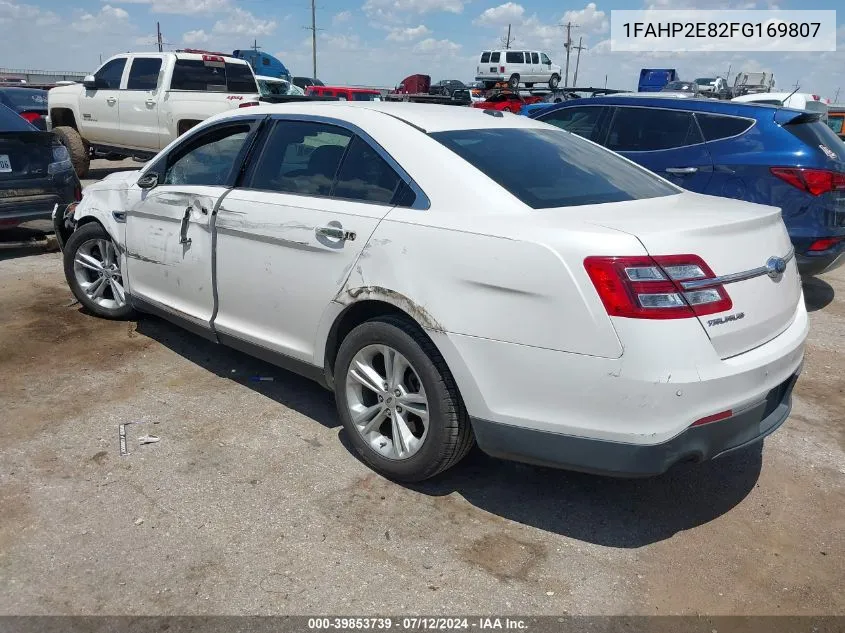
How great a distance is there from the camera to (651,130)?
6594 millimetres

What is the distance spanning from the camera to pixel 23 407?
399cm

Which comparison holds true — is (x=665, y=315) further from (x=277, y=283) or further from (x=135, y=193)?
(x=135, y=193)

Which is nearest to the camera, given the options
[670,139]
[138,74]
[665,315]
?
[665,315]

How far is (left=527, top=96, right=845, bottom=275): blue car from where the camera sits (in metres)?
5.64

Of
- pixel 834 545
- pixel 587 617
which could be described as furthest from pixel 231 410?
pixel 834 545

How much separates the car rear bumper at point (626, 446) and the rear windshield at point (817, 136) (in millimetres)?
3679

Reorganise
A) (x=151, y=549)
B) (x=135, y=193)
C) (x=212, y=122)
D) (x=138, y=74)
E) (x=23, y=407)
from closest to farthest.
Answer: (x=151, y=549) < (x=23, y=407) < (x=212, y=122) < (x=135, y=193) < (x=138, y=74)

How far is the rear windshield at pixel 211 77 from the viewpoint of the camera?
11.5 meters

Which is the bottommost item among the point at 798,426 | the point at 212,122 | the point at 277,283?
the point at 798,426

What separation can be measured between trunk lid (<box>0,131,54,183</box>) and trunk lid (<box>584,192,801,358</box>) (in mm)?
6170

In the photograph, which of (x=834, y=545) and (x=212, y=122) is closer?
(x=834, y=545)

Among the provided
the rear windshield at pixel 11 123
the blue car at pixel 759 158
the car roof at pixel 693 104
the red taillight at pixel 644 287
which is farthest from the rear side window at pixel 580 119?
the rear windshield at pixel 11 123

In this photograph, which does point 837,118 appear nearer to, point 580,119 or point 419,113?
point 580,119

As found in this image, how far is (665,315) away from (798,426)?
209cm
